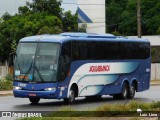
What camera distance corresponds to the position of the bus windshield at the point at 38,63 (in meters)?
24.2

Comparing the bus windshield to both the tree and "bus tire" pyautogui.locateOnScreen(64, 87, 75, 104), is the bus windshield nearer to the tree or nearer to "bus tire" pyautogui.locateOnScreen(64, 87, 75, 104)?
"bus tire" pyautogui.locateOnScreen(64, 87, 75, 104)

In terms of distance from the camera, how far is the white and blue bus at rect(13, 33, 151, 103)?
24188mm

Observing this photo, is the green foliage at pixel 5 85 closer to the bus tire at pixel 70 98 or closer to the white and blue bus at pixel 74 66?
the white and blue bus at pixel 74 66

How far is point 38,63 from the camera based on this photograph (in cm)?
2425

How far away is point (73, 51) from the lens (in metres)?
25.3

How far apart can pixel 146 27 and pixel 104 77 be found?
64.6 m

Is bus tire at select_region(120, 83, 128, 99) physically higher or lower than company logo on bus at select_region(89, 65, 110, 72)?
lower

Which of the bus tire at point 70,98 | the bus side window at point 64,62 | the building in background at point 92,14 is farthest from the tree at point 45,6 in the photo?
the bus side window at point 64,62

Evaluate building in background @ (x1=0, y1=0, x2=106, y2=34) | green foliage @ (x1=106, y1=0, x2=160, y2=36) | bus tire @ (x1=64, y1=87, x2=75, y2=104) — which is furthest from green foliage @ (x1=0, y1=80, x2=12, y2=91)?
green foliage @ (x1=106, y1=0, x2=160, y2=36)

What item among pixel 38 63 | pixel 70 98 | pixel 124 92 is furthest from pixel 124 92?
pixel 38 63

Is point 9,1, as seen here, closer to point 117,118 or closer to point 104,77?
point 104,77

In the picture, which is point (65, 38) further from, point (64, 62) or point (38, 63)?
point (38, 63)

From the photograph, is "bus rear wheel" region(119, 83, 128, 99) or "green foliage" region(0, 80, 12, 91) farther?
"green foliage" region(0, 80, 12, 91)

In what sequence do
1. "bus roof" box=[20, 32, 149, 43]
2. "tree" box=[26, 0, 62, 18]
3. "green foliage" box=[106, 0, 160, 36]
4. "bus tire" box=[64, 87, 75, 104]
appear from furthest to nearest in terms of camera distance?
"green foliage" box=[106, 0, 160, 36], "tree" box=[26, 0, 62, 18], "bus tire" box=[64, 87, 75, 104], "bus roof" box=[20, 32, 149, 43]
